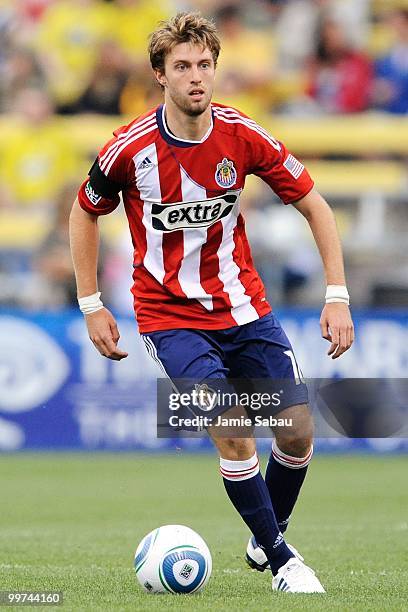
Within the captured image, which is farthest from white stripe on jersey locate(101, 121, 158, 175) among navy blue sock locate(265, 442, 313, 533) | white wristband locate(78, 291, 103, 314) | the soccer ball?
the soccer ball

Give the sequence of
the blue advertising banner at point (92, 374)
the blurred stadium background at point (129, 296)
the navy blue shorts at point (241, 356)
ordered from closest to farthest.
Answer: the navy blue shorts at point (241, 356) < the blurred stadium background at point (129, 296) < the blue advertising banner at point (92, 374)

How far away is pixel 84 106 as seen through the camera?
15773 mm

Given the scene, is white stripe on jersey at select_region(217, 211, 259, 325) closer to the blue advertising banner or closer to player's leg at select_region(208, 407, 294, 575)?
player's leg at select_region(208, 407, 294, 575)

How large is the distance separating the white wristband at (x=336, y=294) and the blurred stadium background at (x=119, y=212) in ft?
22.6

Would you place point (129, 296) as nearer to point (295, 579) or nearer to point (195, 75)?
point (195, 75)

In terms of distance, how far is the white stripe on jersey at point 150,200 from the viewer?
5234 millimetres

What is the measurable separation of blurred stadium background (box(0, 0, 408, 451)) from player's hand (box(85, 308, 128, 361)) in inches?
270

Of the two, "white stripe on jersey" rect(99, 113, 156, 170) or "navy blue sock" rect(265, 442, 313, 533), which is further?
"navy blue sock" rect(265, 442, 313, 533)

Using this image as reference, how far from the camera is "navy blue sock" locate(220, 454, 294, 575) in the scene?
5.11m

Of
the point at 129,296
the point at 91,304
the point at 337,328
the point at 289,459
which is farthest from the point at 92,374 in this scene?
the point at 337,328

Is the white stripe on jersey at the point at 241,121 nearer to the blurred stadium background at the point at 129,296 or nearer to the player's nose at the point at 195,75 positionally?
the player's nose at the point at 195,75

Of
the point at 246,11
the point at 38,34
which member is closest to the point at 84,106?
the point at 38,34

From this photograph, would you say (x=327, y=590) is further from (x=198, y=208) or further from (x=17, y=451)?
(x=17, y=451)

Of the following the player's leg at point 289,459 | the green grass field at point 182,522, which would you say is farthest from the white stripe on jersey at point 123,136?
the green grass field at point 182,522
